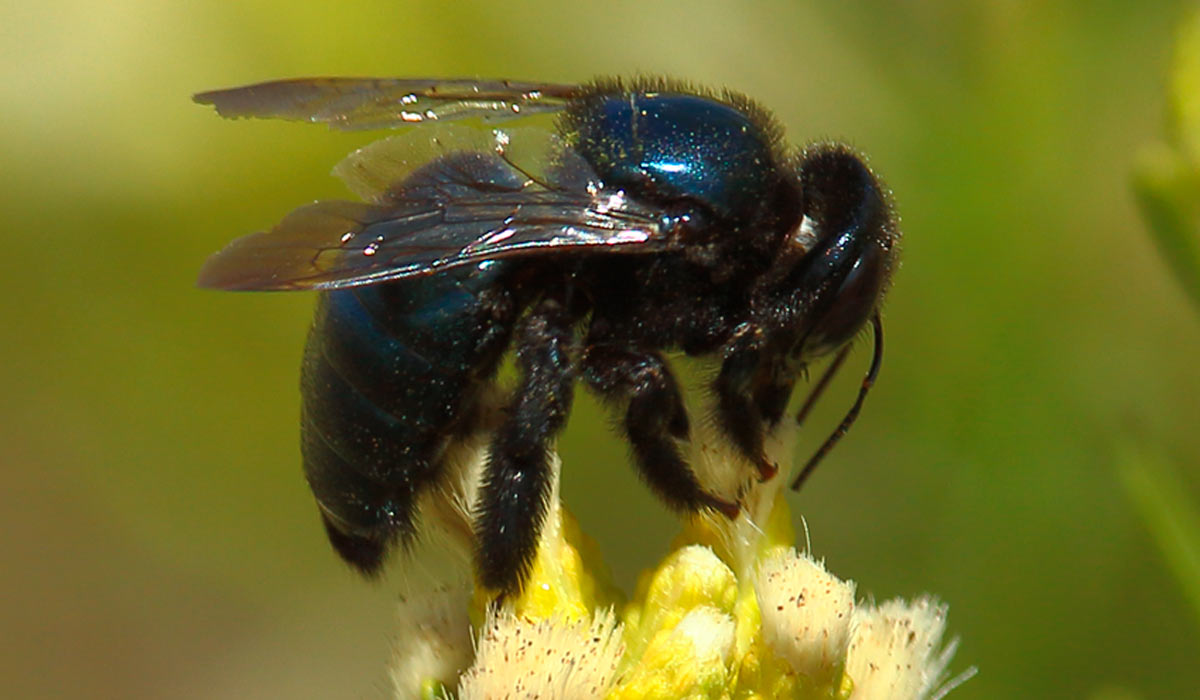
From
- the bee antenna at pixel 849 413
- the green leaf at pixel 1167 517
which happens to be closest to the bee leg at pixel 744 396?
the bee antenna at pixel 849 413

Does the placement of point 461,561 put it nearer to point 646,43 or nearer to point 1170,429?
point 1170,429

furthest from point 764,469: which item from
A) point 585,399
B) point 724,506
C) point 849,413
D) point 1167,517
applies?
point 585,399

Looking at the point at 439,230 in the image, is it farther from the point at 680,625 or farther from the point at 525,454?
the point at 680,625

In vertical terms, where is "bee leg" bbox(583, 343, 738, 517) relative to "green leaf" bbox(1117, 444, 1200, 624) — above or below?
above

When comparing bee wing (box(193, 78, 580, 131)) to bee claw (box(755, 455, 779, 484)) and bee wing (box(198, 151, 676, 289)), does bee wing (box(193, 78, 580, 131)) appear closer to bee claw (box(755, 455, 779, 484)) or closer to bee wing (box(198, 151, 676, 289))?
bee wing (box(198, 151, 676, 289))

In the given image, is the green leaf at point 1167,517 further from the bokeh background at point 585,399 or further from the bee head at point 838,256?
the bee head at point 838,256

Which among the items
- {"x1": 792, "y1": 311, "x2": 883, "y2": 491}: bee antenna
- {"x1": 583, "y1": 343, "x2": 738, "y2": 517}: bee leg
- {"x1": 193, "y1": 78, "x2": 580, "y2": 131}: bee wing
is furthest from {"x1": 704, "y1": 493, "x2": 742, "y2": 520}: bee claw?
{"x1": 193, "y1": 78, "x2": 580, "y2": 131}: bee wing

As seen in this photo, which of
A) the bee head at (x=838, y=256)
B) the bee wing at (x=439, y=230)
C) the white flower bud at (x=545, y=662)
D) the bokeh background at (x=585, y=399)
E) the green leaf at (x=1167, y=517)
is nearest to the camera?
the white flower bud at (x=545, y=662)
